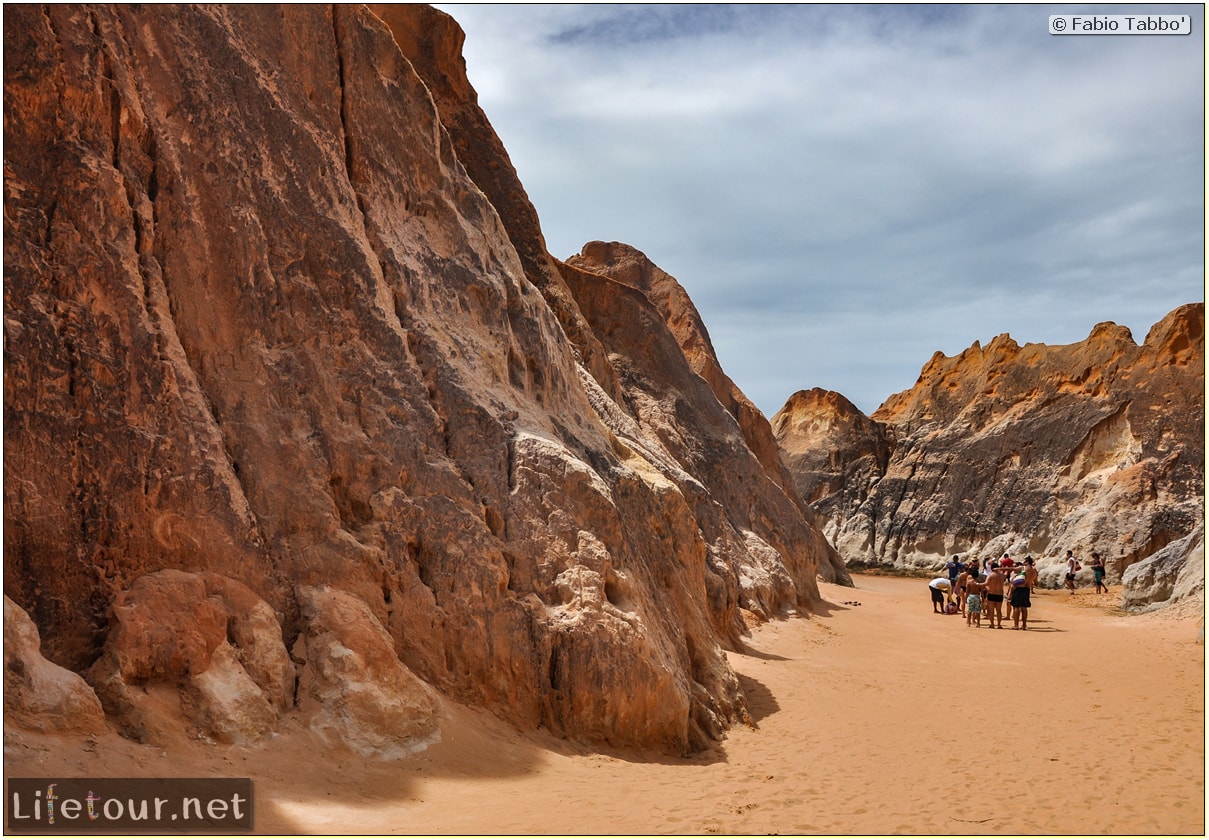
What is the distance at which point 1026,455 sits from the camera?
3838 centimetres

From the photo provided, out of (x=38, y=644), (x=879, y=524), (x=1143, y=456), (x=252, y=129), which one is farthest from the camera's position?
(x=879, y=524)

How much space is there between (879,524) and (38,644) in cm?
4124

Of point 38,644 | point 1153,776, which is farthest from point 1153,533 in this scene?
point 38,644

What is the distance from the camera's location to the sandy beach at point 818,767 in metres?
5.95

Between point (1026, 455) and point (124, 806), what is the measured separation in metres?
38.7

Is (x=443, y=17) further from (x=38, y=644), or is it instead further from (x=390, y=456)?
(x=38, y=644)

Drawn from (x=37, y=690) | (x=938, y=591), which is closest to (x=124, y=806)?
(x=37, y=690)

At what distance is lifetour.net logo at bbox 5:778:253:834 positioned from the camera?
4.88 m

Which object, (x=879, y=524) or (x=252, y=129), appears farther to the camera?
(x=879, y=524)

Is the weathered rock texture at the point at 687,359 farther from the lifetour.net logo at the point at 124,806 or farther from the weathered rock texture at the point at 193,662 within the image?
the lifetour.net logo at the point at 124,806

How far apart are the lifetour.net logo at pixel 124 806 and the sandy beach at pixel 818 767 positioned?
11 centimetres

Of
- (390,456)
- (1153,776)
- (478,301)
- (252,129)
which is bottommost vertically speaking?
(1153,776)

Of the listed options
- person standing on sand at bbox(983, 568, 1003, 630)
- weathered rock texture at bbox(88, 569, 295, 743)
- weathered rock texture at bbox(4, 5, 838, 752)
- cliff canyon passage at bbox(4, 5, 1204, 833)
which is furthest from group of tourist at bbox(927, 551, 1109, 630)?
weathered rock texture at bbox(88, 569, 295, 743)

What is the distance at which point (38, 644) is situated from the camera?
579 centimetres
